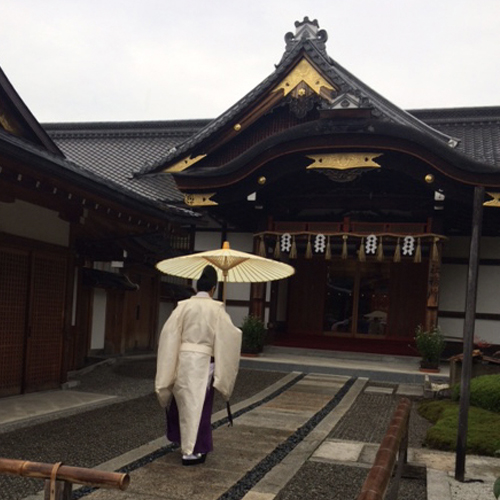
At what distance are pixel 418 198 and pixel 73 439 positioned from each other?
884 centimetres

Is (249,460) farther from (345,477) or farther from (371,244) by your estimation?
(371,244)

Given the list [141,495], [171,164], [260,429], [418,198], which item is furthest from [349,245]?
[141,495]

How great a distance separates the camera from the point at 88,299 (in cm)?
1159

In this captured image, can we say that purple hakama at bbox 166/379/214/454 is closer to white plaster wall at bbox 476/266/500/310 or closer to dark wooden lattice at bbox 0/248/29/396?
dark wooden lattice at bbox 0/248/29/396

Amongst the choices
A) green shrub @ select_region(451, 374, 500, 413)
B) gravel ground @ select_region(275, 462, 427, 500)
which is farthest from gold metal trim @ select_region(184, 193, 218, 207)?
gravel ground @ select_region(275, 462, 427, 500)

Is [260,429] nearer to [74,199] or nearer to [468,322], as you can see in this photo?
[468,322]

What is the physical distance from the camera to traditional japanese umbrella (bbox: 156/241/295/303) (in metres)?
6.87

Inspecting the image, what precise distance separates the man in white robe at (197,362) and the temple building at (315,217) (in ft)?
9.94

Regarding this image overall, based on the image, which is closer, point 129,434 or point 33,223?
point 129,434

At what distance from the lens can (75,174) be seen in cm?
659

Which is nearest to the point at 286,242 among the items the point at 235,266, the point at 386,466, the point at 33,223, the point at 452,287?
the point at 452,287

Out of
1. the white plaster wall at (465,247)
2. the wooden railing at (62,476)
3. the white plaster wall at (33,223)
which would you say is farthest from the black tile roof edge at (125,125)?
the wooden railing at (62,476)

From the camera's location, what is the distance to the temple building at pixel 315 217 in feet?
34.3

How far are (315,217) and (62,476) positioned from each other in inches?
454
